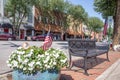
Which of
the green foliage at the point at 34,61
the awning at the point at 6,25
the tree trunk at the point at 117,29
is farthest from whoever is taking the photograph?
the awning at the point at 6,25

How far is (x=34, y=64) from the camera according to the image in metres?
6.51

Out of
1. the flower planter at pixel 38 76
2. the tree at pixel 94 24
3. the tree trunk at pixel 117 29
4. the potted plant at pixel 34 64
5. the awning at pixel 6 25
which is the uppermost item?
the tree at pixel 94 24

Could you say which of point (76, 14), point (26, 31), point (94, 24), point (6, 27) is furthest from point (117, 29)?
point (94, 24)

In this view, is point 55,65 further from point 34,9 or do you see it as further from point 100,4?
point 34,9

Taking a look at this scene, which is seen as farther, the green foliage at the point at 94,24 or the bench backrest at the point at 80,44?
the green foliage at the point at 94,24

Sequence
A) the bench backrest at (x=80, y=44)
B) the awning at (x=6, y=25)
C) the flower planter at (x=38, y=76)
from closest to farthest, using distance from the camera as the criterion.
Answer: the flower planter at (x=38, y=76), the bench backrest at (x=80, y=44), the awning at (x=6, y=25)

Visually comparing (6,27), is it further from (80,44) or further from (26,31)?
(80,44)

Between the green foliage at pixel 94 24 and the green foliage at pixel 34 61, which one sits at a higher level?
the green foliage at pixel 94 24

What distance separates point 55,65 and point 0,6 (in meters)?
45.4

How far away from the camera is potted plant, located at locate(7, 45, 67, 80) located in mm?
6516

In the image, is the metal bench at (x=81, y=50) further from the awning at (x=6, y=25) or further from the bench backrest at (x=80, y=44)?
the awning at (x=6, y=25)

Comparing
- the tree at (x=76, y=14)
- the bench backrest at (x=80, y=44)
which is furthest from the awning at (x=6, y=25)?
the bench backrest at (x=80, y=44)

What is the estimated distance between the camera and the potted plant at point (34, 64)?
21.4 feet

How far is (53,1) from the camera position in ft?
218
